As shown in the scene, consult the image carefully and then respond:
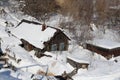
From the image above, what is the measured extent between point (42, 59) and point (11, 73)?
11.0 m

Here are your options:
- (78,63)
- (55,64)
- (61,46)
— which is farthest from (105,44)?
(55,64)

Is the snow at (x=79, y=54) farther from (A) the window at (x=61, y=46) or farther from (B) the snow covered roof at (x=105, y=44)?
(B) the snow covered roof at (x=105, y=44)

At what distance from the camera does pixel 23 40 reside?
3884cm

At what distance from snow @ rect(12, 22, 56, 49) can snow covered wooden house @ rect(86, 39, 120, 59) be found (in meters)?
6.53

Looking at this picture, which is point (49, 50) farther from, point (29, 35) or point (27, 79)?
point (27, 79)

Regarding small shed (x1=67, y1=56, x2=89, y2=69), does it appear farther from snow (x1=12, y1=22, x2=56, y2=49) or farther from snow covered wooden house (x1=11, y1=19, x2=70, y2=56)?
snow (x1=12, y1=22, x2=56, y2=49)

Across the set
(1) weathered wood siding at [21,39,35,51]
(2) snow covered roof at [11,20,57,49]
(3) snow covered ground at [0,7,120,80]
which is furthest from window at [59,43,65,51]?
(1) weathered wood siding at [21,39,35,51]

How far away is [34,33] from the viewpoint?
1521 inches

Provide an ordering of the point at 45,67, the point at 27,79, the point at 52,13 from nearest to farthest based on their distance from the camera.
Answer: the point at 27,79 → the point at 45,67 → the point at 52,13

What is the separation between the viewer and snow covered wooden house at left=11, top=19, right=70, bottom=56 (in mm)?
36562

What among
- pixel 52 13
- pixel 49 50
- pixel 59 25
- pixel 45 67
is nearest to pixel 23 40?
pixel 49 50

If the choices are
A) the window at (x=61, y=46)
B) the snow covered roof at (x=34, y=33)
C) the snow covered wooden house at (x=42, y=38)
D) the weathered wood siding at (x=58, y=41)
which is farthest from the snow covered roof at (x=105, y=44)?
the snow covered roof at (x=34, y=33)

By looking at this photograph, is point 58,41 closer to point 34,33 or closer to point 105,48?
point 34,33

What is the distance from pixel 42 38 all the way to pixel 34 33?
7.02 feet
